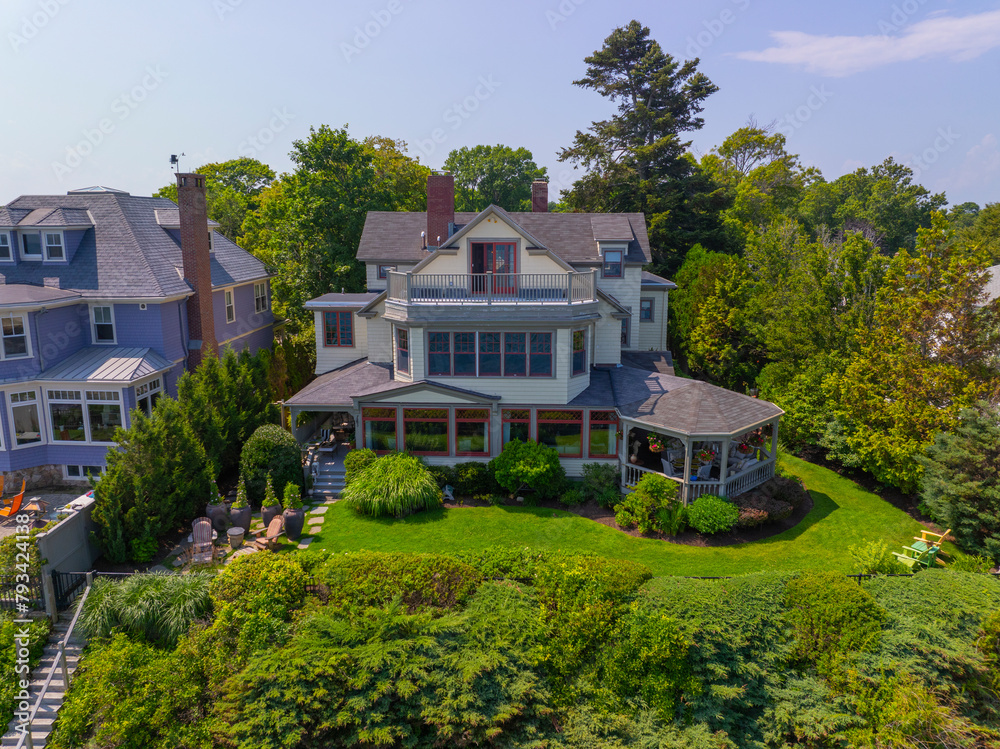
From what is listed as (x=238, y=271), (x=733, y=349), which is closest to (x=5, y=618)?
(x=238, y=271)

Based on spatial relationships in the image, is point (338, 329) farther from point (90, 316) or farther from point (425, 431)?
point (90, 316)

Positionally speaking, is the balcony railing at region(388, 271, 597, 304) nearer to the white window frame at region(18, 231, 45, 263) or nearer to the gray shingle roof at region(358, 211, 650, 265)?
the gray shingle roof at region(358, 211, 650, 265)

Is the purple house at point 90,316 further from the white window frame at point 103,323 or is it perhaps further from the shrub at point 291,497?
the shrub at point 291,497

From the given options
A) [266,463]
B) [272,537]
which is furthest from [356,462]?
[272,537]

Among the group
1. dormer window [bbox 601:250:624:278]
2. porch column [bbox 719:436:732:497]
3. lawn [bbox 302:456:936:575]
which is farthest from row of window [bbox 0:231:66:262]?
porch column [bbox 719:436:732:497]

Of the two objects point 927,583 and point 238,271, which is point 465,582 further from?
point 238,271
